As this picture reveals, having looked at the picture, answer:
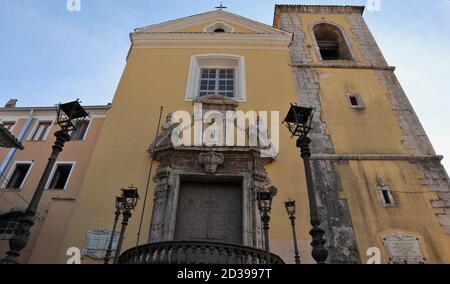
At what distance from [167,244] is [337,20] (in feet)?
47.6

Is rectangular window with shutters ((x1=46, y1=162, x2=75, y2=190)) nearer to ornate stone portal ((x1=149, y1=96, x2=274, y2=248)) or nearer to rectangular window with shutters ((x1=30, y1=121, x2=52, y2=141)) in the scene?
rectangular window with shutters ((x1=30, y1=121, x2=52, y2=141))

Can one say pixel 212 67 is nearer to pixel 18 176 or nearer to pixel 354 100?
pixel 354 100

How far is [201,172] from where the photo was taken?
9.31 m

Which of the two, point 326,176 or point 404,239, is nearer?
point 404,239

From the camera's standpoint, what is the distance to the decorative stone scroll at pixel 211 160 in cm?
925

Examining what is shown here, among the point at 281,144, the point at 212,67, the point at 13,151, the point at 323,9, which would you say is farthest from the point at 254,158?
the point at 323,9

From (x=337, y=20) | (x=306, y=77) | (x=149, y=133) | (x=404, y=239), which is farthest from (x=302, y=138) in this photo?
(x=337, y=20)

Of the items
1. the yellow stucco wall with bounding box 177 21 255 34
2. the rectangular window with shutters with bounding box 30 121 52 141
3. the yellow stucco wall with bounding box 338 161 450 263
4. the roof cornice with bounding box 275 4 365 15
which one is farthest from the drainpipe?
the roof cornice with bounding box 275 4 365 15

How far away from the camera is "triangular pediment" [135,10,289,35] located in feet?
48.5

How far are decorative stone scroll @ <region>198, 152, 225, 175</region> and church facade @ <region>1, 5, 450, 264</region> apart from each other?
0.03m

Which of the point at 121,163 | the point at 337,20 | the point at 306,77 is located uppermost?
the point at 337,20

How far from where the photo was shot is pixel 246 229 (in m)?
8.19
